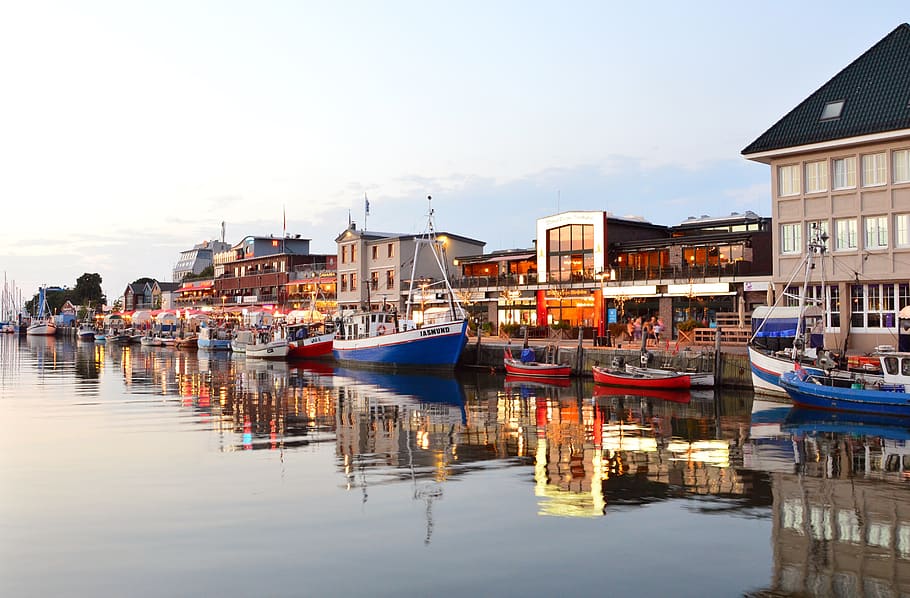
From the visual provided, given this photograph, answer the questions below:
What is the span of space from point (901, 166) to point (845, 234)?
4672 millimetres

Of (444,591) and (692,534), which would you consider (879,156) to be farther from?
(444,591)

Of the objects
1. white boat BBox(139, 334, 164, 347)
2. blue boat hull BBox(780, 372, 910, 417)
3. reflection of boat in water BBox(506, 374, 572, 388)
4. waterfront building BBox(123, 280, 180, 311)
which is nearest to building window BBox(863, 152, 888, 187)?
blue boat hull BBox(780, 372, 910, 417)

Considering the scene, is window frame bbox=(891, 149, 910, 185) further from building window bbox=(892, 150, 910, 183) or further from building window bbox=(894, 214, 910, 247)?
building window bbox=(894, 214, 910, 247)

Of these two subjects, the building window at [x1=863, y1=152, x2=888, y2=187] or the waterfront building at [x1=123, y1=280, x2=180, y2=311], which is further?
the waterfront building at [x1=123, y1=280, x2=180, y2=311]

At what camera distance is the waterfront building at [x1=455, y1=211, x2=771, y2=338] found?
6009cm

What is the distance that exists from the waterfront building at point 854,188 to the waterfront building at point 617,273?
565 cm

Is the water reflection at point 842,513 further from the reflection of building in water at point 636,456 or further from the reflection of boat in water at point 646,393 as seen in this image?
the reflection of boat in water at point 646,393

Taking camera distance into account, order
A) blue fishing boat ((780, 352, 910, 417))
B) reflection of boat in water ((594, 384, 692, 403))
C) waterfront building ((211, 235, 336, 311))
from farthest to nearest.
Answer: waterfront building ((211, 235, 336, 311))
reflection of boat in water ((594, 384, 692, 403))
blue fishing boat ((780, 352, 910, 417))

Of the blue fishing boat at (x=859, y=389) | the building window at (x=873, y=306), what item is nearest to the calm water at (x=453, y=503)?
the blue fishing boat at (x=859, y=389)

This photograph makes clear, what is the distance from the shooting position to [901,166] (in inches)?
1815

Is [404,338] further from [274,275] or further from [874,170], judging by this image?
[274,275]

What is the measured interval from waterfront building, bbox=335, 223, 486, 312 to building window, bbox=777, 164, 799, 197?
1540 inches

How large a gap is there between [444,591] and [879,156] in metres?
43.3

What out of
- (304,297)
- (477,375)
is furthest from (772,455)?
(304,297)
